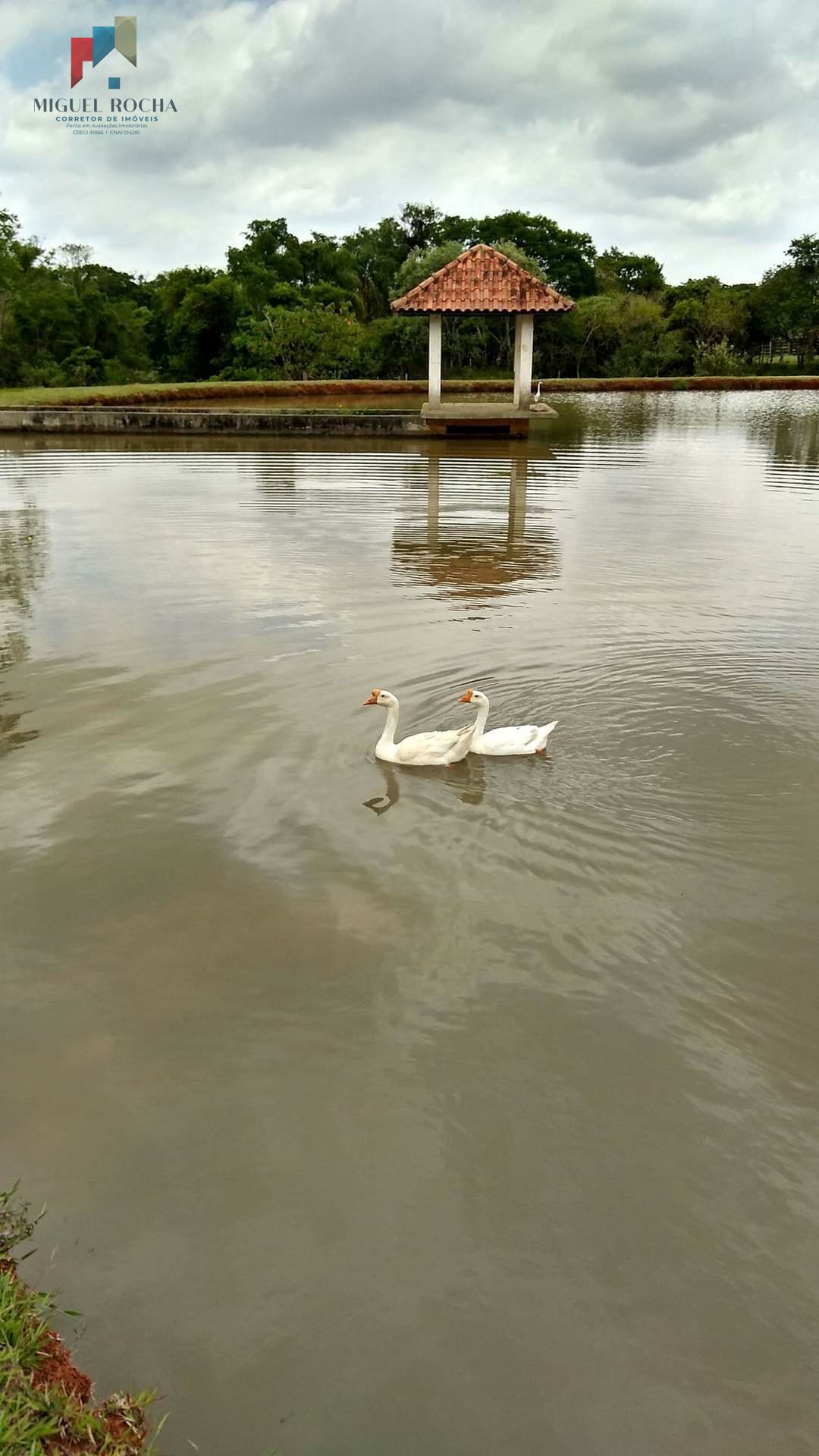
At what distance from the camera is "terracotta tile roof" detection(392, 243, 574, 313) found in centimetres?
2823

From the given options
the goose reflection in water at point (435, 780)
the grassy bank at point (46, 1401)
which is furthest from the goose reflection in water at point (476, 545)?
the grassy bank at point (46, 1401)

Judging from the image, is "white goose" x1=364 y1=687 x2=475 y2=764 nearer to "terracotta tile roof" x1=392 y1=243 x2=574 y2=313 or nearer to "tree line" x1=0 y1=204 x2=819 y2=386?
"terracotta tile roof" x1=392 y1=243 x2=574 y2=313

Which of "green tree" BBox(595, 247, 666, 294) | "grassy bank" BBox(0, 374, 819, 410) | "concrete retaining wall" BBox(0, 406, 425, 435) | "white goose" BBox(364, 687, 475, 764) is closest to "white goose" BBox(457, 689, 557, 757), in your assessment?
"white goose" BBox(364, 687, 475, 764)

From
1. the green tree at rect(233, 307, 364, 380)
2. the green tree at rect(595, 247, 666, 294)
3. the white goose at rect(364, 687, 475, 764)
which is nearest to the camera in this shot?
the white goose at rect(364, 687, 475, 764)

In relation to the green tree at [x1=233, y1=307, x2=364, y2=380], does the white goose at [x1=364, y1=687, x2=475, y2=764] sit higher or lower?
lower

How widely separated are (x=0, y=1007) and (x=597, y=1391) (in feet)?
9.75

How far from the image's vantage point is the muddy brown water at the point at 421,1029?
10.1 ft

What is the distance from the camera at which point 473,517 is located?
16891 mm

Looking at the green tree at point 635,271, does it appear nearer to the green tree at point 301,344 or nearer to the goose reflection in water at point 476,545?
the green tree at point 301,344

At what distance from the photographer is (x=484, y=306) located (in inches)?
1109

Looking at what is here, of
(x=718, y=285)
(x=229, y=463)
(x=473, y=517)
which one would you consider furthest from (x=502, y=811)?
(x=718, y=285)

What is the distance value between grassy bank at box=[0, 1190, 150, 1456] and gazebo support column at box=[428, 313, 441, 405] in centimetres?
2811

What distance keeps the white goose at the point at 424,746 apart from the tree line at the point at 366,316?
46.3 meters

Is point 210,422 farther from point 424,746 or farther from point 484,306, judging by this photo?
point 424,746
